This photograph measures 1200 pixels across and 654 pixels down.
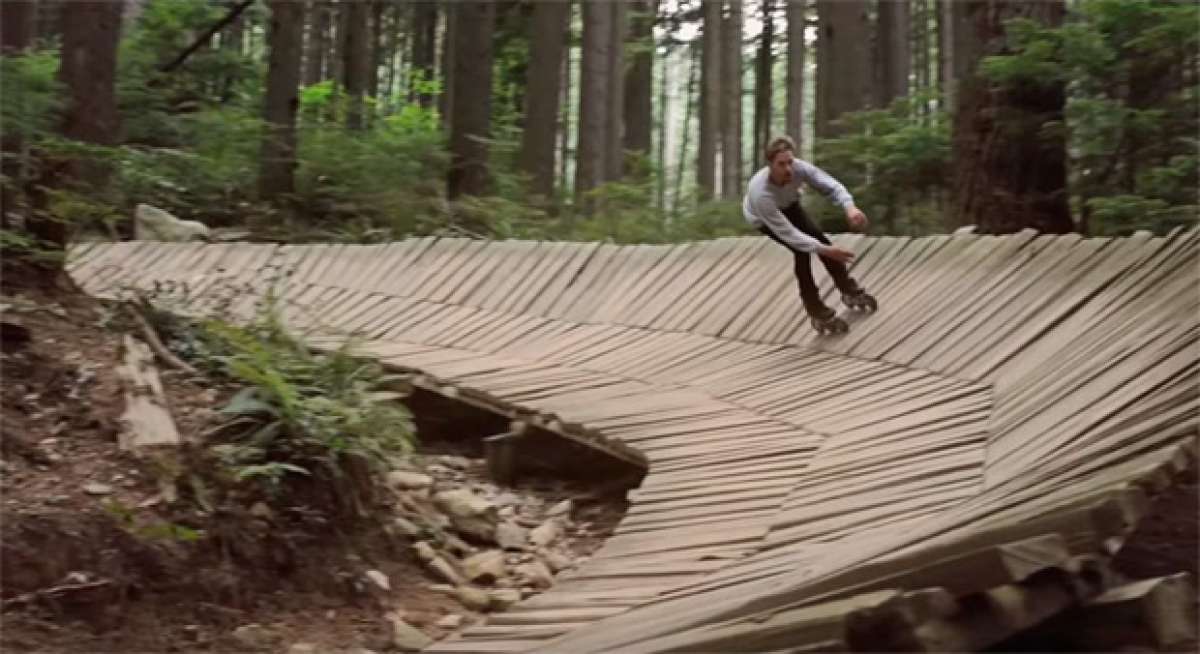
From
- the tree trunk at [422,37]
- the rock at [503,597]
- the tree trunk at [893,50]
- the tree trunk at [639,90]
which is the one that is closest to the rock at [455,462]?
the rock at [503,597]

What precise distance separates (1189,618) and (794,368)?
4.16 m

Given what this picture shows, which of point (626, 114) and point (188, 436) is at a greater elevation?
point (626, 114)

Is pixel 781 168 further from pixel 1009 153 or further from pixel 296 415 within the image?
pixel 1009 153

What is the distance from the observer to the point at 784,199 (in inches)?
268

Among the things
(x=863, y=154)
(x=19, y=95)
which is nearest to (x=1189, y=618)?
(x=863, y=154)

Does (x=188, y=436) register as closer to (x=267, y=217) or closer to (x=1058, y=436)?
(x=1058, y=436)

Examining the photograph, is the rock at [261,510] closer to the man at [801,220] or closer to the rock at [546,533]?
the rock at [546,533]

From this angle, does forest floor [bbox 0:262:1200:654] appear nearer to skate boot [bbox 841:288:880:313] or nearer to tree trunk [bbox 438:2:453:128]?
skate boot [bbox 841:288:880:313]

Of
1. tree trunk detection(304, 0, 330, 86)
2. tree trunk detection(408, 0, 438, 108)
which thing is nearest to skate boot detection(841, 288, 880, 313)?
tree trunk detection(304, 0, 330, 86)

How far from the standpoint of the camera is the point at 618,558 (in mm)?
4340

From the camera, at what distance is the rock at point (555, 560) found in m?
5.50

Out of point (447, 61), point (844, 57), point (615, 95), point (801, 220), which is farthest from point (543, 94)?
point (447, 61)

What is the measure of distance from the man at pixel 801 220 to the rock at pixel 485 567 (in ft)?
7.71

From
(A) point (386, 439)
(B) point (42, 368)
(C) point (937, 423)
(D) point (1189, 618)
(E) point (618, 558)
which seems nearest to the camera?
(D) point (1189, 618)
